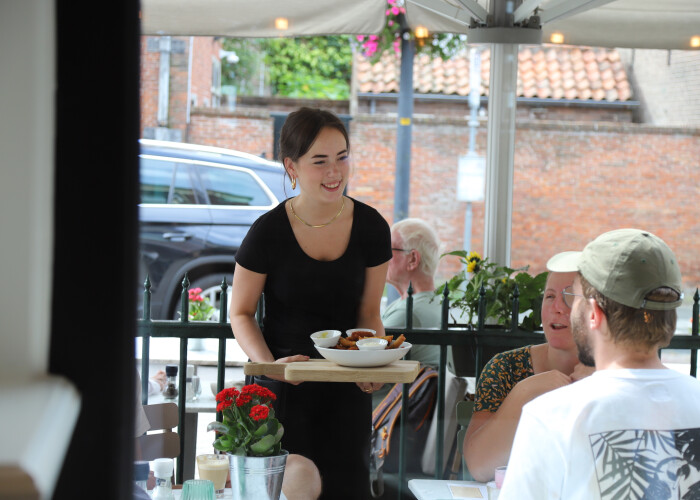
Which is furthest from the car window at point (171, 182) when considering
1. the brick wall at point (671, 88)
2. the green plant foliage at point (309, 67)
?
the green plant foliage at point (309, 67)

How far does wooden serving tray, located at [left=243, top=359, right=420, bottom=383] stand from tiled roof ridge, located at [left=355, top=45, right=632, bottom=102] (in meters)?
10.1

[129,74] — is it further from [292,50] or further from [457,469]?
[292,50]

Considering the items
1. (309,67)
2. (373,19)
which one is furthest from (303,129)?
(309,67)

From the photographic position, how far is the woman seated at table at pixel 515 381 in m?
1.93

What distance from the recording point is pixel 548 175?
1051 cm

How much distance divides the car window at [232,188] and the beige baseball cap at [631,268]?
4040 millimetres

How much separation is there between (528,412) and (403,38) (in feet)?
18.9

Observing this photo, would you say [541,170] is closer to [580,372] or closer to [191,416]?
[191,416]

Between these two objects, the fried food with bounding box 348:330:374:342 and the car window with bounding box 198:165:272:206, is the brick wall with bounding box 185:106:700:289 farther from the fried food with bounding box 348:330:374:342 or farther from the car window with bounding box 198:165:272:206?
the fried food with bounding box 348:330:374:342

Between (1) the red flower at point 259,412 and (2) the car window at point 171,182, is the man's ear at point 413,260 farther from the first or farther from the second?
(2) the car window at point 171,182

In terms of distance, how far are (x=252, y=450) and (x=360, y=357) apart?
385 millimetres

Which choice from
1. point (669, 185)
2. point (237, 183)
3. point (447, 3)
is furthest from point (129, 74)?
point (669, 185)

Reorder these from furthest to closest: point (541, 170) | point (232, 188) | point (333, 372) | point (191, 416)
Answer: point (541, 170)
point (232, 188)
point (191, 416)
point (333, 372)

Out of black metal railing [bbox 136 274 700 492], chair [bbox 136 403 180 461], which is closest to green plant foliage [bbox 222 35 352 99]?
black metal railing [bbox 136 274 700 492]
